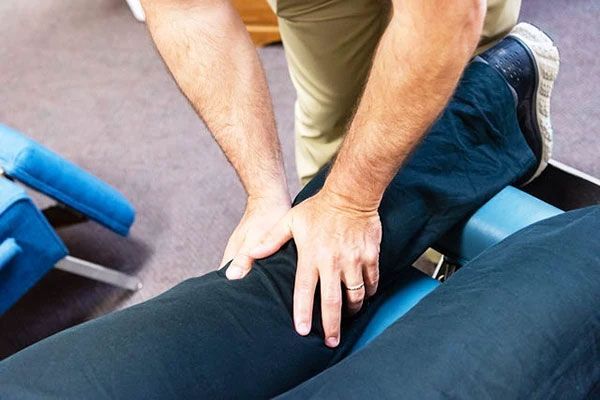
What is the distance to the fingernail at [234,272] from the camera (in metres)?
0.78

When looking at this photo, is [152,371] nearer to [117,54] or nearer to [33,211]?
[33,211]

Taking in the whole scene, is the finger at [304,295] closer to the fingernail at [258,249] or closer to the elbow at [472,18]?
the fingernail at [258,249]

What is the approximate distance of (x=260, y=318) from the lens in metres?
0.73

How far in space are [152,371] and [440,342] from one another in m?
0.29

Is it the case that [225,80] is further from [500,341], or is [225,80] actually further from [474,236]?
[500,341]

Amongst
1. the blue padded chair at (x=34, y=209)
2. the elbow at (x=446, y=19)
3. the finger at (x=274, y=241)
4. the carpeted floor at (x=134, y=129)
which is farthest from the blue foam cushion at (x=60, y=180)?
the elbow at (x=446, y=19)

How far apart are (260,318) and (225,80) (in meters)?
0.40

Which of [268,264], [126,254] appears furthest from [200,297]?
[126,254]

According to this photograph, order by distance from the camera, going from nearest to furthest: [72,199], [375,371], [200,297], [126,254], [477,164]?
[375,371] < [200,297] < [477,164] < [72,199] < [126,254]

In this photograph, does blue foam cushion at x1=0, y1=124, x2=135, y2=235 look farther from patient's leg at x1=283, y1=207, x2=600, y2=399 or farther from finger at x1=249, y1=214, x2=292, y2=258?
patient's leg at x1=283, y1=207, x2=600, y2=399

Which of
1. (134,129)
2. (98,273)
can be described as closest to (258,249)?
(98,273)

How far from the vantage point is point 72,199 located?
1.33 metres

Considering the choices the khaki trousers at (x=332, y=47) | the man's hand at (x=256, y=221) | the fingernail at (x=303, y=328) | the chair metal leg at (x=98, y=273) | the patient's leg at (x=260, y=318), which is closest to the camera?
the patient's leg at (x=260, y=318)

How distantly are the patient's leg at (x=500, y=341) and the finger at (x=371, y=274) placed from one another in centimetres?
14
